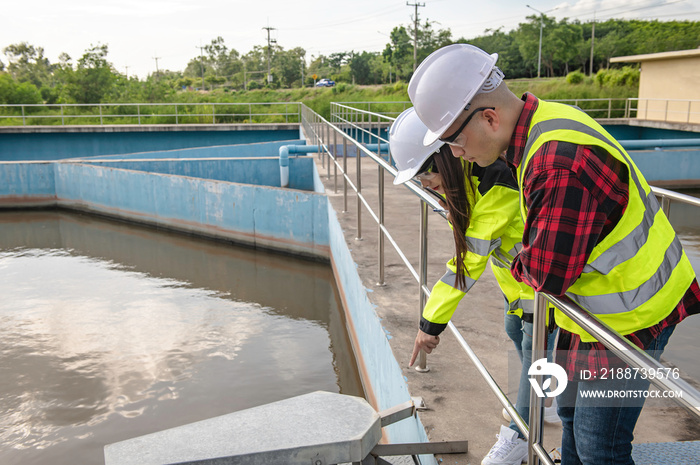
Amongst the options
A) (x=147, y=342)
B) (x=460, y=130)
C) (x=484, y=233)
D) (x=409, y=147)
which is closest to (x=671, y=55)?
(x=147, y=342)

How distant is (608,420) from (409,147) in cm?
101

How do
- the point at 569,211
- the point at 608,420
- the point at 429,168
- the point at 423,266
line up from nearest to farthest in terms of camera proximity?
1. the point at 569,211
2. the point at 608,420
3. the point at 429,168
4. the point at 423,266

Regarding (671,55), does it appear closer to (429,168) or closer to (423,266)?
(423,266)

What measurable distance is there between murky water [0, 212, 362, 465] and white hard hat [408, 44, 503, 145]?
3.34 meters

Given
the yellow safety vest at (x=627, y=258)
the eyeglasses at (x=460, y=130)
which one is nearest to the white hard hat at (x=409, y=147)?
the eyeglasses at (x=460, y=130)

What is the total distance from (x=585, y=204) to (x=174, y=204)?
30.9 ft

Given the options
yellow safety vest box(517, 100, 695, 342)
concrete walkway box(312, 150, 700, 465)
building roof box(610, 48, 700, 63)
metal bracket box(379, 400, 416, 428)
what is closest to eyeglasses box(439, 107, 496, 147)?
yellow safety vest box(517, 100, 695, 342)

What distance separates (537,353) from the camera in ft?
4.66

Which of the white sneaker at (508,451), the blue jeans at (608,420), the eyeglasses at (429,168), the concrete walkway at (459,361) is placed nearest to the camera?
the blue jeans at (608,420)

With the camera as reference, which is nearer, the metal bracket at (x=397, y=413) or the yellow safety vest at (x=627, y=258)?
the yellow safety vest at (x=627, y=258)

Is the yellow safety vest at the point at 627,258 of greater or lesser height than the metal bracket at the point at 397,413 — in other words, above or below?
above

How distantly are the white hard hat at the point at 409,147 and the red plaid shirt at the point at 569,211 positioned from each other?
65 centimetres

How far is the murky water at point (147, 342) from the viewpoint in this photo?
412 centimetres

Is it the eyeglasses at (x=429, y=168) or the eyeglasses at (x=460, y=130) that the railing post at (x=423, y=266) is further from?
the eyeglasses at (x=460, y=130)
